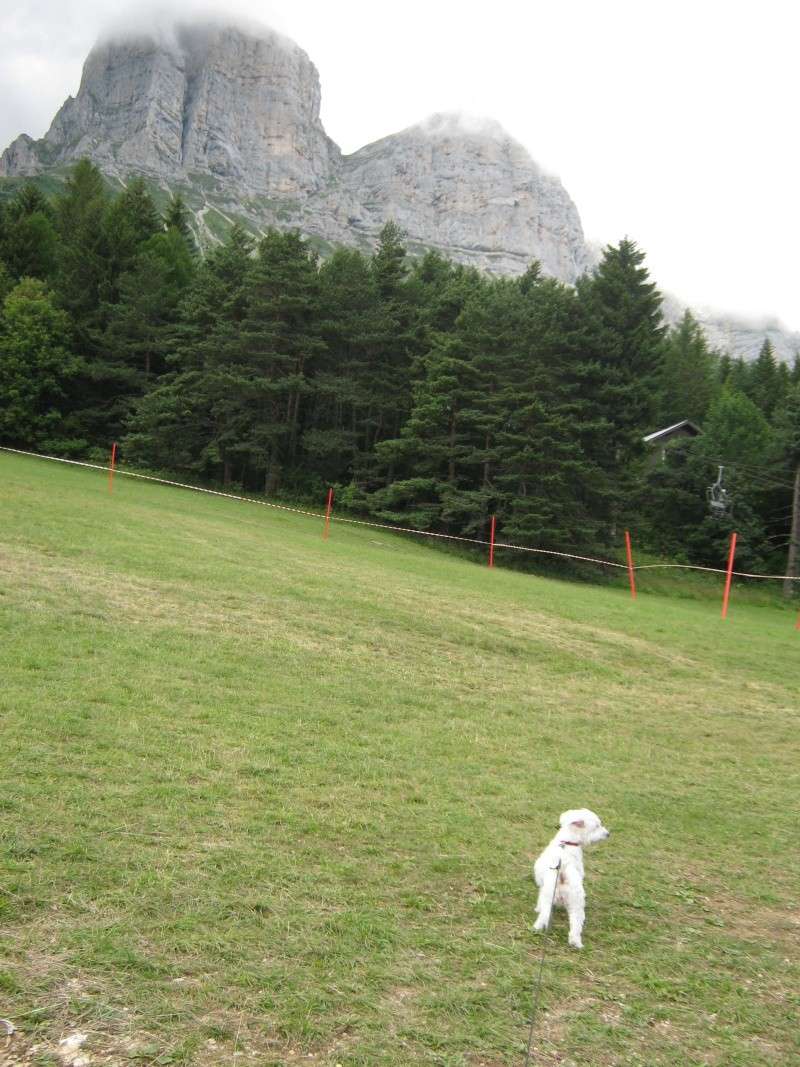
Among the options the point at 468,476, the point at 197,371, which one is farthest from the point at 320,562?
the point at 197,371

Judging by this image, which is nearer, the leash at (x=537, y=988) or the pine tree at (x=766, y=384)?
the leash at (x=537, y=988)

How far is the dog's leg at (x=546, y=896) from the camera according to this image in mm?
4570

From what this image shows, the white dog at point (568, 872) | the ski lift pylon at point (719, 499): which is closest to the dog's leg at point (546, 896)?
the white dog at point (568, 872)

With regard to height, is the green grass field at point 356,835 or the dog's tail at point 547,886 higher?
the dog's tail at point 547,886

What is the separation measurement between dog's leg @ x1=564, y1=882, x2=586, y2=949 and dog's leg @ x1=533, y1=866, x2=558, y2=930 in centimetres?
9

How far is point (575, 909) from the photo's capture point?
457 cm

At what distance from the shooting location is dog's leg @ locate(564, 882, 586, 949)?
450cm

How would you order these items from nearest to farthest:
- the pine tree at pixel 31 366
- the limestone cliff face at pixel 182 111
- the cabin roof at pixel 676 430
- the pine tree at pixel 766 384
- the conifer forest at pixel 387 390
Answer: the conifer forest at pixel 387 390 → the pine tree at pixel 31 366 → the cabin roof at pixel 676 430 → the pine tree at pixel 766 384 → the limestone cliff face at pixel 182 111

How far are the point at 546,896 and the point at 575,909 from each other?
18cm

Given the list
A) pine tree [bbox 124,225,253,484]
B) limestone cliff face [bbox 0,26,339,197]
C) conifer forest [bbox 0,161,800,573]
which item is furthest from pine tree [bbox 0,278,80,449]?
limestone cliff face [bbox 0,26,339,197]

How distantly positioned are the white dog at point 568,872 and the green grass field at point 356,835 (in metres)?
0.16

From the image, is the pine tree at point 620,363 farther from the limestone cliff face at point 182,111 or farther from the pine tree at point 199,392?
the limestone cliff face at point 182,111

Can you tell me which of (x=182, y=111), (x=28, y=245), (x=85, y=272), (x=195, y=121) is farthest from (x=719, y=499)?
(x=182, y=111)

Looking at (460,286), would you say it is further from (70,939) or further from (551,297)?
(70,939)
